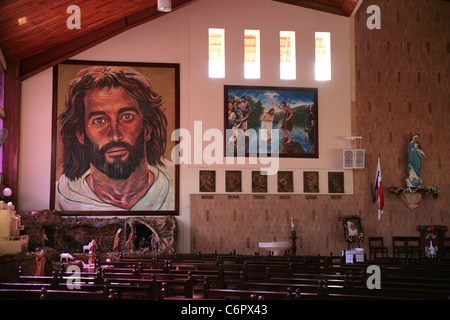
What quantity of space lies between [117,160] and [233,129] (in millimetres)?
3960

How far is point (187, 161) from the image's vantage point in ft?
56.7

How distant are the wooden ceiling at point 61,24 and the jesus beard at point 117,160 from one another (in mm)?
3087

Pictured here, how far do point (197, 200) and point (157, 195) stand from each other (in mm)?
1316

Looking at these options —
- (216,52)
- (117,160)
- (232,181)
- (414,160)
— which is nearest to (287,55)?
(216,52)

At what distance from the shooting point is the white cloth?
1659cm

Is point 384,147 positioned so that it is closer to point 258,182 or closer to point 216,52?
point 258,182

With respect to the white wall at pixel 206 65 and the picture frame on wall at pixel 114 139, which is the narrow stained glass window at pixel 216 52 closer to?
the white wall at pixel 206 65

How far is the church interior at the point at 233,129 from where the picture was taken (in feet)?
54.3

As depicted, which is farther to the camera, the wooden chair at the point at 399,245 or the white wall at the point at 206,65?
the wooden chair at the point at 399,245

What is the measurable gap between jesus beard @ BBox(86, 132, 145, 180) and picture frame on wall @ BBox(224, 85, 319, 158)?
2.97m

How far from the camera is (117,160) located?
17.0 meters

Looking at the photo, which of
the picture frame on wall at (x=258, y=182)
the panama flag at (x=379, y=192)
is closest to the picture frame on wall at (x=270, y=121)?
the picture frame on wall at (x=258, y=182)

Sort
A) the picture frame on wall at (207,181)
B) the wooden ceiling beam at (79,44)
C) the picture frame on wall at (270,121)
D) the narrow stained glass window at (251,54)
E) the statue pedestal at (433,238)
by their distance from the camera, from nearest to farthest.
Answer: the statue pedestal at (433,238) → the wooden ceiling beam at (79,44) → the picture frame on wall at (207,181) → the picture frame on wall at (270,121) → the narrow stained glass window at (251,54)

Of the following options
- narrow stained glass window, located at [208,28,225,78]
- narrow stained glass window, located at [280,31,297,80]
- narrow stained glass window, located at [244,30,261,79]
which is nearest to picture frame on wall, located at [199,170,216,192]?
narrow stained glass window, located at [208,28,225,78]
